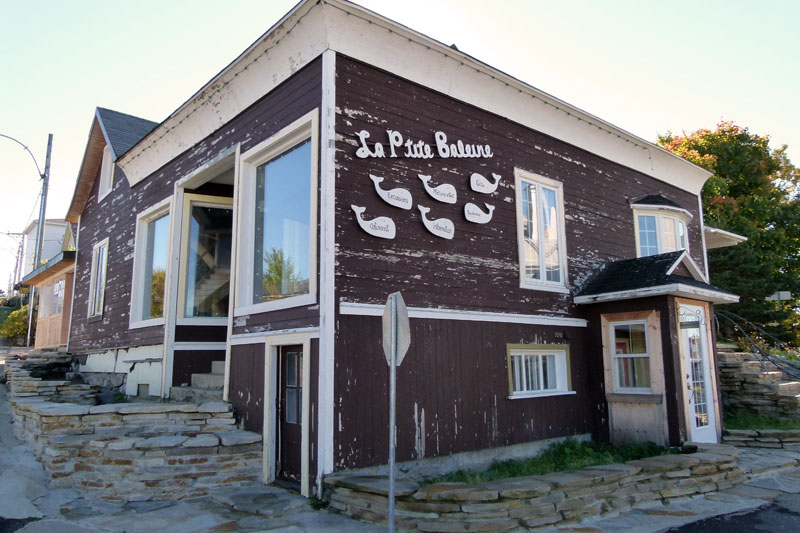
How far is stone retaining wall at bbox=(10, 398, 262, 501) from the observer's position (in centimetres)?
730

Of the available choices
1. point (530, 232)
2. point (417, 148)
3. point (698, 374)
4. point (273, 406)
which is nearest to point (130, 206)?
point (273, 406)

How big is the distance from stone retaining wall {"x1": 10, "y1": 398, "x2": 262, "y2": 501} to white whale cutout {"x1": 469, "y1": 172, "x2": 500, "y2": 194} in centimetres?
511

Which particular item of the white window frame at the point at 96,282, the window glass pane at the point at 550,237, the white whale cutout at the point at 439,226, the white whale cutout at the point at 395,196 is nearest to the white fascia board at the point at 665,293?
the window glass pane at the point at 550,237

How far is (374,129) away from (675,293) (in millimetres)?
5793

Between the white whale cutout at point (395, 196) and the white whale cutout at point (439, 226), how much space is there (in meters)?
0.26

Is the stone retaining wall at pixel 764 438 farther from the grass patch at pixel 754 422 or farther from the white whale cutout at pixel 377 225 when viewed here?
the white whale cutout at pixel 377 225

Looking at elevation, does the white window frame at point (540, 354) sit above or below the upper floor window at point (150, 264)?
below

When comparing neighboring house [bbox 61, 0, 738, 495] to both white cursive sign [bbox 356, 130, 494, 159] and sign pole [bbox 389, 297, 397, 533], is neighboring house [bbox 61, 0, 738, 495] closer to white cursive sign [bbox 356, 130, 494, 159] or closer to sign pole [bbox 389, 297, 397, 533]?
white cursive sign [bbox 356, 130, 494, 159]

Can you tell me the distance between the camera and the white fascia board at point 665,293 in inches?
378

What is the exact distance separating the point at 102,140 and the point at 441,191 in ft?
40.2

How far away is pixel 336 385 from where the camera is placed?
7047 mm

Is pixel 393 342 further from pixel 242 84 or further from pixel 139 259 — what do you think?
pixel 139 259

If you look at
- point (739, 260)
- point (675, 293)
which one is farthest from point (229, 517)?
point (739, 260)

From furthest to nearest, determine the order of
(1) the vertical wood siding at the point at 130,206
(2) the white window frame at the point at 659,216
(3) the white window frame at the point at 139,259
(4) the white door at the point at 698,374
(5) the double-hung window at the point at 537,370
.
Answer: (2) the white window frame at the point at 659,216, (3) the white window frame at the point at 139,259, (4) the white door at the point at 698,374, (5) the double-hung window at the point at 537,370, (1) the vertical wood siding at the point at 130,206
